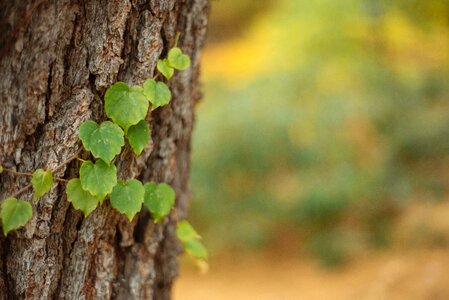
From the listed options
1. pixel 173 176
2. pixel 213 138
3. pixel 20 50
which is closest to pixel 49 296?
pixel 173 176

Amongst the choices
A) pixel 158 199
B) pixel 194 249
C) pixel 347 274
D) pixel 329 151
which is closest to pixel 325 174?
pixel 329 151

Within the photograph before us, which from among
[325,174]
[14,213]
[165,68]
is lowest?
[14,213]

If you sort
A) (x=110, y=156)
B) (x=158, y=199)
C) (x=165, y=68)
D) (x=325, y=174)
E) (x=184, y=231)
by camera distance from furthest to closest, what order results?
(x=325, y=174), (x=184, y=231), (x=158, y=199), (x=165, y=68), (x=110, y=156)

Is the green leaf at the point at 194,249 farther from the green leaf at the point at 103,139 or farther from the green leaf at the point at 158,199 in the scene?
the green leaf at the point at 103,139

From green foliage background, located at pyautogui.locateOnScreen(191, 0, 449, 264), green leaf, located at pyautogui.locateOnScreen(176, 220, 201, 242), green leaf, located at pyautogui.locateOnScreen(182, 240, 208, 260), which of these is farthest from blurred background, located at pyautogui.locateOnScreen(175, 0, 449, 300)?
green leaf, located at pyautogui.locateOnScreen(176, 220, 201, 242)

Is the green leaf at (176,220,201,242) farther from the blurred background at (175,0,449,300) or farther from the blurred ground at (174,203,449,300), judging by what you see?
the blurred background at (175,0,449,300)

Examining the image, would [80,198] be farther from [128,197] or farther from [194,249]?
[194,249]
